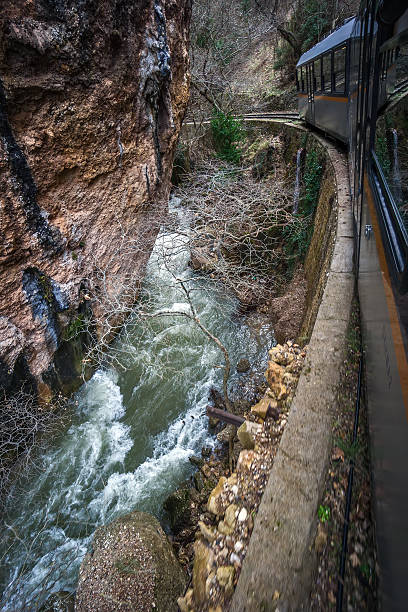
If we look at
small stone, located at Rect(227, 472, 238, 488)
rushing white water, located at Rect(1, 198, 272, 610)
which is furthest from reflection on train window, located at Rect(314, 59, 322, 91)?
small stone, located at Rect(227, 472, 238, 488)

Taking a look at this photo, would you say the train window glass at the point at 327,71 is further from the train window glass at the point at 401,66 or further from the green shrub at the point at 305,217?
the train window glass at the point at 401,66

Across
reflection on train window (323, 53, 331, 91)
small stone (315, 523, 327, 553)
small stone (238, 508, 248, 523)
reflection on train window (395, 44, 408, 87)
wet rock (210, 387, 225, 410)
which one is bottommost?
wet rock (210, 387, 225, 410)

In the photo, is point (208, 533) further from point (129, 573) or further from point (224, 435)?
point (224, 435)

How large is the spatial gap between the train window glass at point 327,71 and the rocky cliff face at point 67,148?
3.62 metres

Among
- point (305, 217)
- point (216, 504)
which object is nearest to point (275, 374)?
point (216, 504)

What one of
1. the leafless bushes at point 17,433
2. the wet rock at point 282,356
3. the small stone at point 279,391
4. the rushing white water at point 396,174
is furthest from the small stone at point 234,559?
the leafless bushes at point 17,433

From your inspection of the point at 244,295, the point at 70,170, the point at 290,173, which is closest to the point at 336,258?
the point at 244,295

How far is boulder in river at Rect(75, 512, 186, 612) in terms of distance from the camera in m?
3.49

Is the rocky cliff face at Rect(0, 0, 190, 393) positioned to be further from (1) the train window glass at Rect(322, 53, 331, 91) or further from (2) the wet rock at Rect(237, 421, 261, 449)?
(2) the wet rock at Rect(237, 421, 261, 449)

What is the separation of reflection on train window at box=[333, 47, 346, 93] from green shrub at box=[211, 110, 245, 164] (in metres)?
5.74

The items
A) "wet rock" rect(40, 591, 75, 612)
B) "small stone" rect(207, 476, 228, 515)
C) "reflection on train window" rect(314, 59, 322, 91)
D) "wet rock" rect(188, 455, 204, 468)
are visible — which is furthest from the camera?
"reflection on train window" rect(314, 59, 322, 91)

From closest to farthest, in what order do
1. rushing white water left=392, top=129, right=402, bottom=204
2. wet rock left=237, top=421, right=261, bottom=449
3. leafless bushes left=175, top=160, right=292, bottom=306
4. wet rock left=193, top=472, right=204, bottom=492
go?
rushing white water left=392, top=129, right=402, bottom=204 → wet rock left=237, top=421, right=261, bottom=449 → wet rock left=193, top=472, right=204, bottom=492 → leafless bushes left=175, top=160, right=292, bottom=306

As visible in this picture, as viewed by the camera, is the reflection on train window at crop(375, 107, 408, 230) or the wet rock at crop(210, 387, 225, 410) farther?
the wet rock at crop(210, 387, 225, 410)

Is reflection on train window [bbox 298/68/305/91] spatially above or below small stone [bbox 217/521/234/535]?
above
